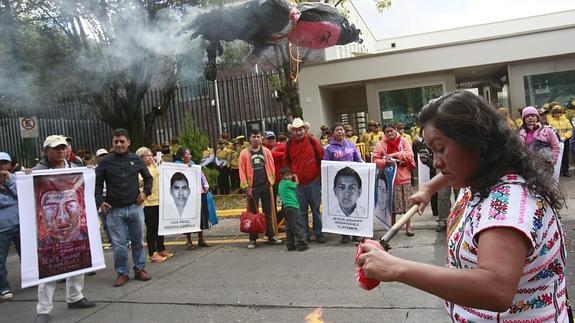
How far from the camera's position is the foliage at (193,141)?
13.3 meters

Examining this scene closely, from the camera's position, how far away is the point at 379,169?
23.1ft

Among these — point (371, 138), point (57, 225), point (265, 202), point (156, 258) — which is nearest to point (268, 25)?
point (265, 202)

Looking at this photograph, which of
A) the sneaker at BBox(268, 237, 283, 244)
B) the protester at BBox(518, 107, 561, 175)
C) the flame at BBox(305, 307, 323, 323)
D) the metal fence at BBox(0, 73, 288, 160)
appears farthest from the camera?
the metal fence at BBox(0, 73, 288, 160)

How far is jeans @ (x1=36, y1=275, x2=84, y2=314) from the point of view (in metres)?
4.58

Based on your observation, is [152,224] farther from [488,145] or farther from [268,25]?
[488,145]

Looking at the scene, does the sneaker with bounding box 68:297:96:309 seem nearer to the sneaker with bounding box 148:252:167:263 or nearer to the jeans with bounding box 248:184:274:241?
the sneaker with bounding box 148:252:167:263

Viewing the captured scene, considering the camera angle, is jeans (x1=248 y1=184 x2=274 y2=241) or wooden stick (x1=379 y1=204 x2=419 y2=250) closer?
wooden stick (x1=379 y1=204 x2=419 y2=250)

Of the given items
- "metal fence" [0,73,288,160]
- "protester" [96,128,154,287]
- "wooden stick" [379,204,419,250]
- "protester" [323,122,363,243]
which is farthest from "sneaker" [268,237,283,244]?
"metal fence" [0,73,288,160]

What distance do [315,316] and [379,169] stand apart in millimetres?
3405

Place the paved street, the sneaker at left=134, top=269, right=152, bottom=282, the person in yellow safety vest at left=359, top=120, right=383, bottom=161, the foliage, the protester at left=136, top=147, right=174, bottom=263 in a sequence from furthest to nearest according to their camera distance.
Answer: the foliage
the person in yellow safety vest at left=359, top=120, right=383, bottom=161
the protester at left=136, top=147, right=174, bottom=263
the sneaker at left=134, top=269, right=152, bottom=282
the paved street

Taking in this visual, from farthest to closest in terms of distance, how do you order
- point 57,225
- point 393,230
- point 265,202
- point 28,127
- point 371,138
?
1. point 371,138
2. point 28,127
3. point 265,202
4. point 57,225
5. point 393,230

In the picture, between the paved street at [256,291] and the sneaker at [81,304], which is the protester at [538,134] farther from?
the sneaker at [81,304]

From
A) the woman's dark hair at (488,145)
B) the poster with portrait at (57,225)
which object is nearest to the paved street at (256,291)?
the poster with portrait at (57,225)

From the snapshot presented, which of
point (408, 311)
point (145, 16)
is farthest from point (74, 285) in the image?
point (145, 16)
